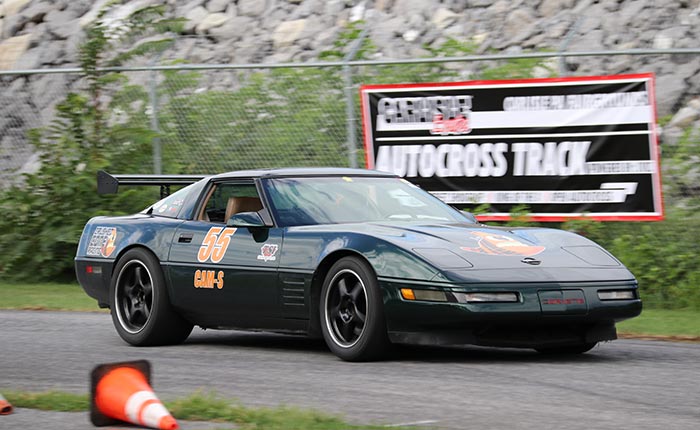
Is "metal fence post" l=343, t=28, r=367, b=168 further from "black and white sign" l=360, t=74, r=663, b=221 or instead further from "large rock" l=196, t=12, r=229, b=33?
"large rock" l=196, t=12, r=229, b=33

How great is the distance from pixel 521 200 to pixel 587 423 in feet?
24.2

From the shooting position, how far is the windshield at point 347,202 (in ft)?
27.7

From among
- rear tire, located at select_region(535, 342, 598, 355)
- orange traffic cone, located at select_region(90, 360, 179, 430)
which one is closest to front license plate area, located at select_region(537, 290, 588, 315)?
rear tire, located at select_region(535, 342, 598, 355)

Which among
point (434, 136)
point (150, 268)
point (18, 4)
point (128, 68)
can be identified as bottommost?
point (150, 268)

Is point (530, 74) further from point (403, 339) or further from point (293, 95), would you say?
point (403, 339)

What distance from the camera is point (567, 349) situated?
324 inches

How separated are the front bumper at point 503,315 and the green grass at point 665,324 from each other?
82.3 inches

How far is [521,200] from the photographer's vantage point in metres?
12.7

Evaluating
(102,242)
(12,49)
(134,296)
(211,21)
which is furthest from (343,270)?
(12,49)

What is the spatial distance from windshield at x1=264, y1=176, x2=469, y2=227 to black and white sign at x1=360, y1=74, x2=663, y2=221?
3512 millimetres

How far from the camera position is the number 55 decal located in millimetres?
8586

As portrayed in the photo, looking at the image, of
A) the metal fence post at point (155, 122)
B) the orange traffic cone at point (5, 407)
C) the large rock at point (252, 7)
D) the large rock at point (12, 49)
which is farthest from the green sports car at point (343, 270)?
the large rock at point (12, 49)

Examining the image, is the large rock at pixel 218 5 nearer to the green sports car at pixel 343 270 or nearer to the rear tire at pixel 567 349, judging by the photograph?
the green sports car at pixel 343 270

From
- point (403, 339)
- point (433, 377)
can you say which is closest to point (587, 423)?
point (433, 377)
